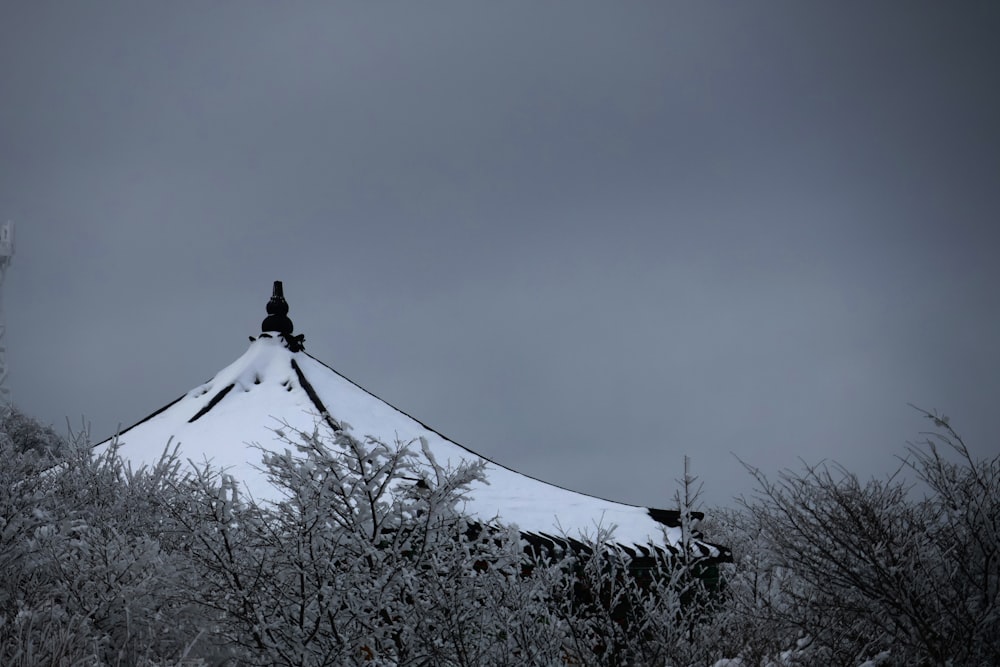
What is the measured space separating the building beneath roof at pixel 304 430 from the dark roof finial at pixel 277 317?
13mm

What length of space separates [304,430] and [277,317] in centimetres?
309

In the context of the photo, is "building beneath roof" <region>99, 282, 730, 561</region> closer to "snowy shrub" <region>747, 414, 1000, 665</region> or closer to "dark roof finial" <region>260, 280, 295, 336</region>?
"dark roof finial" <region>260, 280, 295, 336</region>

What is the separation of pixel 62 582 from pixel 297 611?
213cm

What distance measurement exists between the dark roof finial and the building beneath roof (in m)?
0.01

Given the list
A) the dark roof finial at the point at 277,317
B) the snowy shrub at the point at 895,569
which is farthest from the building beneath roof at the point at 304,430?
the snowy shrub at the point at 895,569

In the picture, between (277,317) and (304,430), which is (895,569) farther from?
(277,317)

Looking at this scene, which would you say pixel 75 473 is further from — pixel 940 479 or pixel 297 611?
pixel 940 479

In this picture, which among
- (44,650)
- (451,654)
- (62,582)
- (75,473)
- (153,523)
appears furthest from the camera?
(75,473)

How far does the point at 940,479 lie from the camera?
16.9 ft

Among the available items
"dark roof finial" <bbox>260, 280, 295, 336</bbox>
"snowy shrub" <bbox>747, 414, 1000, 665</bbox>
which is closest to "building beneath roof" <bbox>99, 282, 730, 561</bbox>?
"dark roof finial" <bbox>260, 280, 295, 336</bbox>

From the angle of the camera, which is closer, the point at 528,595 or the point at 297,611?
the point at 297,611

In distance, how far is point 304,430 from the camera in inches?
299

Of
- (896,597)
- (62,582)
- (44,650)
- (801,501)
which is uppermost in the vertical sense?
(801,501)

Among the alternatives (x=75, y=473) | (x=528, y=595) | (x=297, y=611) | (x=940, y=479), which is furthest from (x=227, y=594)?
(x=75, y=473)
